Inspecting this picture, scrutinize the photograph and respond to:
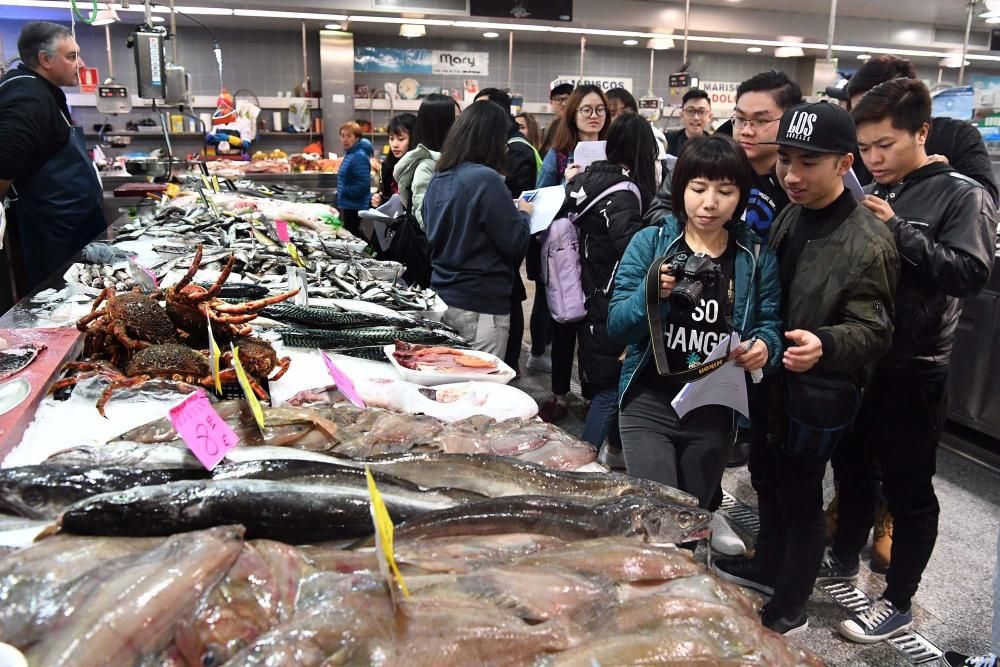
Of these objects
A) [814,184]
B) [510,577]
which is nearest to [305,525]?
[510,577]

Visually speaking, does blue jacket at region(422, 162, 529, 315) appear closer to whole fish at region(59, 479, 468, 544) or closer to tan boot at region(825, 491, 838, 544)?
tan boot at region(825, 491, 838, 544)

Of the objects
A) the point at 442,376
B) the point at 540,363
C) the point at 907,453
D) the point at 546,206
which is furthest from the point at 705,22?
the point at 442,376

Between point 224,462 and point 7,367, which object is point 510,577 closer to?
point 224,462

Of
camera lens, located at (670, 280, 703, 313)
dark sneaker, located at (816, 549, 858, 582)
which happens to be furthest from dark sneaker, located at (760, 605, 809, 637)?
camera lens, located at (670, 280, 703, 313)

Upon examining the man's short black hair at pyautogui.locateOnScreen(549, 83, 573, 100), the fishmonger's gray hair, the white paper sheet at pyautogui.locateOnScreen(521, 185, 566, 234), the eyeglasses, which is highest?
the fishmonger's gray hair

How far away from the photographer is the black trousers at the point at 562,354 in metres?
4.73

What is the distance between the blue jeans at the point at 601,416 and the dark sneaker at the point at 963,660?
160 centimetres

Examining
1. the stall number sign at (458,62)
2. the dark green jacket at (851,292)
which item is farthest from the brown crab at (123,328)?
the stall number sign at (458,62)

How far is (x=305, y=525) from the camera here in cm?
113

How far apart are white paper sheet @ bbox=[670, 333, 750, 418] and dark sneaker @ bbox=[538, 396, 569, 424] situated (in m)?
2.48

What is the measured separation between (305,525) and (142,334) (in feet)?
4.56

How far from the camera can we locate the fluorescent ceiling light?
10.8 meters

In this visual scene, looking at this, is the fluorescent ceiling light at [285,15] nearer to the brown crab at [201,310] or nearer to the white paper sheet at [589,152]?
the white paper sheet at [589,152]

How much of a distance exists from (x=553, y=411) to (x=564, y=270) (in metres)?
1.25
